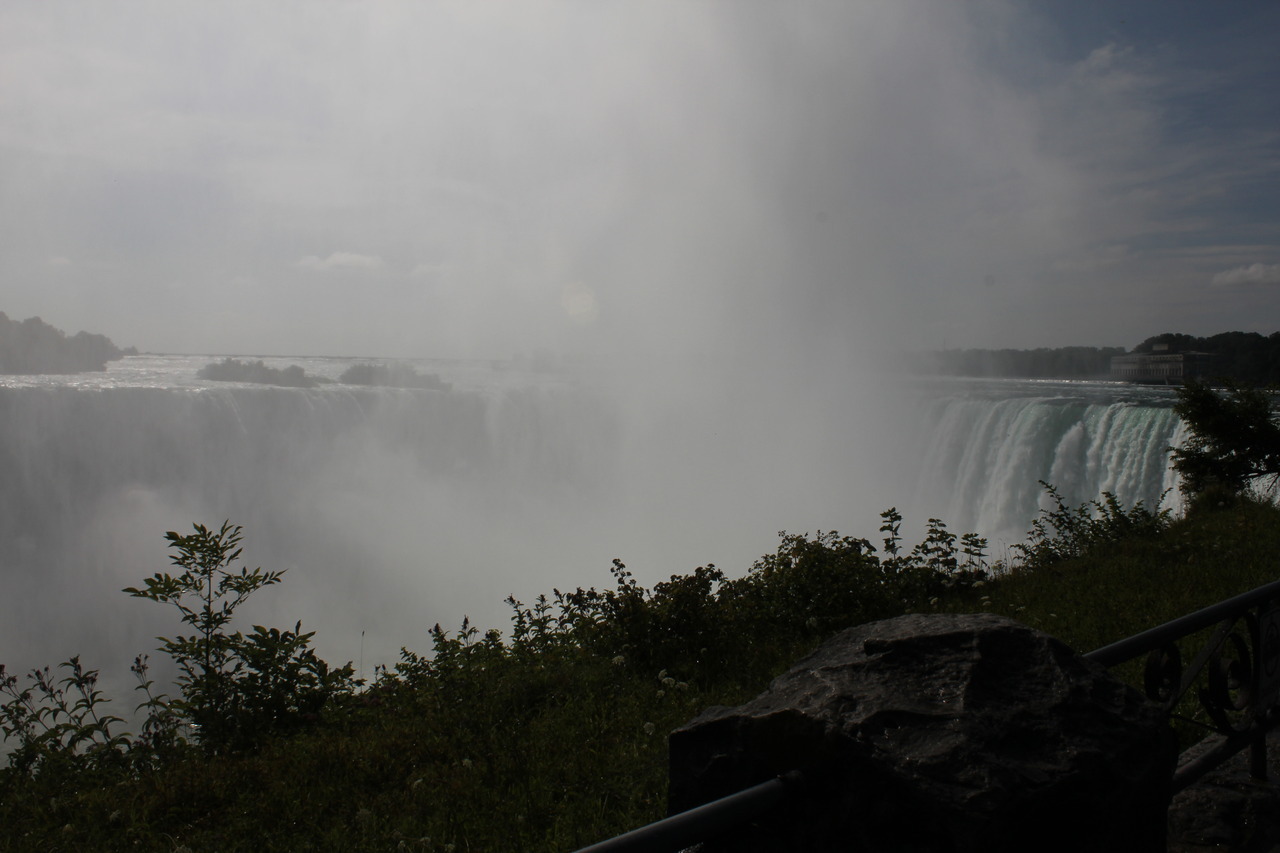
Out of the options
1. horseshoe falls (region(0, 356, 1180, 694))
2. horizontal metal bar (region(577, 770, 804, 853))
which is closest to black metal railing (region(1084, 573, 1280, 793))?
horizontal metal bar (region(577, 770, 804, 853))

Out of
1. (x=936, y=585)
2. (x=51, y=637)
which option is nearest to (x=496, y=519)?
(x=51, y=637)

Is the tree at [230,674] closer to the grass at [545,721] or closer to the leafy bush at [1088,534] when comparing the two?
the grass at [545,721]

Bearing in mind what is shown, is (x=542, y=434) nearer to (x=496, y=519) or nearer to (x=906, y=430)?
(x=496, y=519)

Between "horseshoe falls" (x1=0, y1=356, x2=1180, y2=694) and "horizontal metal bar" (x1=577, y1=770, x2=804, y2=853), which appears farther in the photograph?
"horseshoe falls" (x1=0, y1=356, x2=1180, y2=694)

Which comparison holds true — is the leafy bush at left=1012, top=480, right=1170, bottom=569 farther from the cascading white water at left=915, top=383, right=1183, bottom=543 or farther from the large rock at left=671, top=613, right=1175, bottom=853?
the large rock at left=671, top=613, right=1175, bottom=853

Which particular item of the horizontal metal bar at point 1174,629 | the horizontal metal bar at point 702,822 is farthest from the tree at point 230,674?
the horizontal metal bar at point 1174,629

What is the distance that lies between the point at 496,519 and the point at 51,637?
1012cm

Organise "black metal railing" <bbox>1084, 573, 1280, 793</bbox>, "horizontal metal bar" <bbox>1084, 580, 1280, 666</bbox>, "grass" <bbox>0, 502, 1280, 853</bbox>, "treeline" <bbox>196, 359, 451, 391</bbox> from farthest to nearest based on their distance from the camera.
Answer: "treeline" <bbox>196, 359, 451, 391</bbox>, "grass" <bbox>0, 502, 1280, 853</bbox>, "black metal railing" <bbox>1084, 573, 1280, 793</bbox>, "horizontal metal bar" <bbox>1084, 580, 1280, 666</bbox>

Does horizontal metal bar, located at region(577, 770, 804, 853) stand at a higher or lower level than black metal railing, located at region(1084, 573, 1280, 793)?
higher

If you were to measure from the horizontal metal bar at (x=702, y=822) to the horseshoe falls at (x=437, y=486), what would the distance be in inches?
416

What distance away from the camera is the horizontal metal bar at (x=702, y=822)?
113 cm

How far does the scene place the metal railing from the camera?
55.4 inches

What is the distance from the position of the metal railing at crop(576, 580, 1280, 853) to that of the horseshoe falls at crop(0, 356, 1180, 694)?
33.9 feet

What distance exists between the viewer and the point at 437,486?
21.1m
